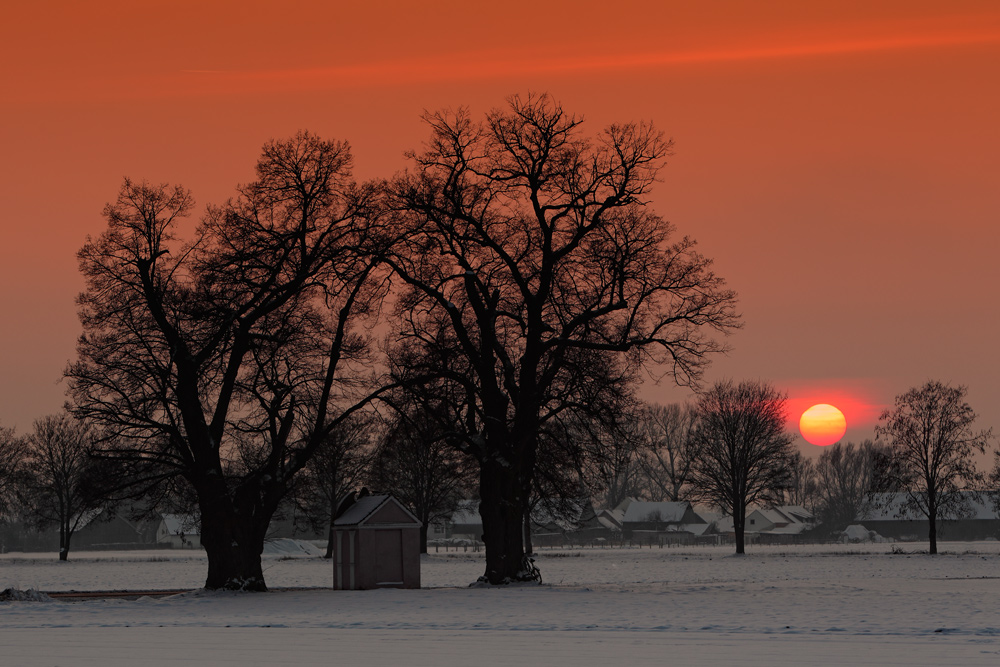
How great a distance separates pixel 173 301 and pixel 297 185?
199 inches

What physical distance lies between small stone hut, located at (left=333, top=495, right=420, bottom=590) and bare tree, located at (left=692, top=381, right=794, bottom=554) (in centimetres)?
4743

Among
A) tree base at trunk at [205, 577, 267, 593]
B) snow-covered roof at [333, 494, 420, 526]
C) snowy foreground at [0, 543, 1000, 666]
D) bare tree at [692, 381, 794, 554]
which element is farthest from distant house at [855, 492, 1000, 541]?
tree base at trunk at [205, 577, 267, 593]

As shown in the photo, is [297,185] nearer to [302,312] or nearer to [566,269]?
[302,312]

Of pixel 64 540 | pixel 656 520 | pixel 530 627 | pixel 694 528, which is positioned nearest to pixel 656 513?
pixel 656 520

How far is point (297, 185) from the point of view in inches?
Result: 1268

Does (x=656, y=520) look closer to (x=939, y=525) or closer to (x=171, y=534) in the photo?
(x=939, y=525)

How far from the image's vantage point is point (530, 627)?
62.6ft

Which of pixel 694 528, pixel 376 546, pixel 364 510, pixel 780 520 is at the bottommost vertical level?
pixel 780 520

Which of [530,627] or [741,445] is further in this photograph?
[741,445]

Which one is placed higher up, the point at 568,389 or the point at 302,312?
the point at 302,312

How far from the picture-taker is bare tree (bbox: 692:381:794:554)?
77750mm

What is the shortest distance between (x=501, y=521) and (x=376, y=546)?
4.02 metres

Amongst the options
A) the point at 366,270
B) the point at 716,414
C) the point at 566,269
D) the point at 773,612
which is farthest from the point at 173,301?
the point at 716,414

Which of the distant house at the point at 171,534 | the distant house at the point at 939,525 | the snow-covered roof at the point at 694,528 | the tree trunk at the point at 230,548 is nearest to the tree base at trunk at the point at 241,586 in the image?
the tree trunk at the point at 230,548
